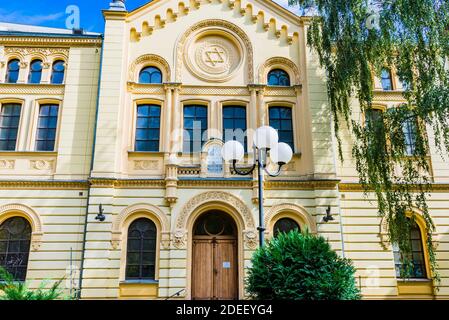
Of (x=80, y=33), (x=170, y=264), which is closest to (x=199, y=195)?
(x=170, y=264)

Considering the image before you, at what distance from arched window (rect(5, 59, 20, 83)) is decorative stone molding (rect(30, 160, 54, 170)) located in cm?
384

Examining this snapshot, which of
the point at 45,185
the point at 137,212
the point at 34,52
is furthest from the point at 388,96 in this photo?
the point at 34,52

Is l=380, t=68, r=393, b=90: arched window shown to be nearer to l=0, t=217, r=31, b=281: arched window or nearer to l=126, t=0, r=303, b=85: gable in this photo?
l=126, t=0, r=303, b=85: gable

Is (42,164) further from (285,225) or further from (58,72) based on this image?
(285,225)

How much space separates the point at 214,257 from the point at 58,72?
33.0ft

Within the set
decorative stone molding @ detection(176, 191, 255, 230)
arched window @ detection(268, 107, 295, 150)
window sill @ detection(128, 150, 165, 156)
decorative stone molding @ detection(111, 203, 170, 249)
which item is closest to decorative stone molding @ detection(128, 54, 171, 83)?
window sill @ detection(128, 150, 165, 156)

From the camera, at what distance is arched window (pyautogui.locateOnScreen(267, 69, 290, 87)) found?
649 inches

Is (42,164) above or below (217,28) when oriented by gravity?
below

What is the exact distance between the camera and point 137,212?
14242 mm

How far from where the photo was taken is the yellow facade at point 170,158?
545 inches

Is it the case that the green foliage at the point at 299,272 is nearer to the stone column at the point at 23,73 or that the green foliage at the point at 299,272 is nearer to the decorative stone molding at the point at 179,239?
the decorative stone molding at the point at 179,239

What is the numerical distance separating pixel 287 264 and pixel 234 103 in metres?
9.38

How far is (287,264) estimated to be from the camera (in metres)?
7.68

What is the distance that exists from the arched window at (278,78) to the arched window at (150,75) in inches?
184
